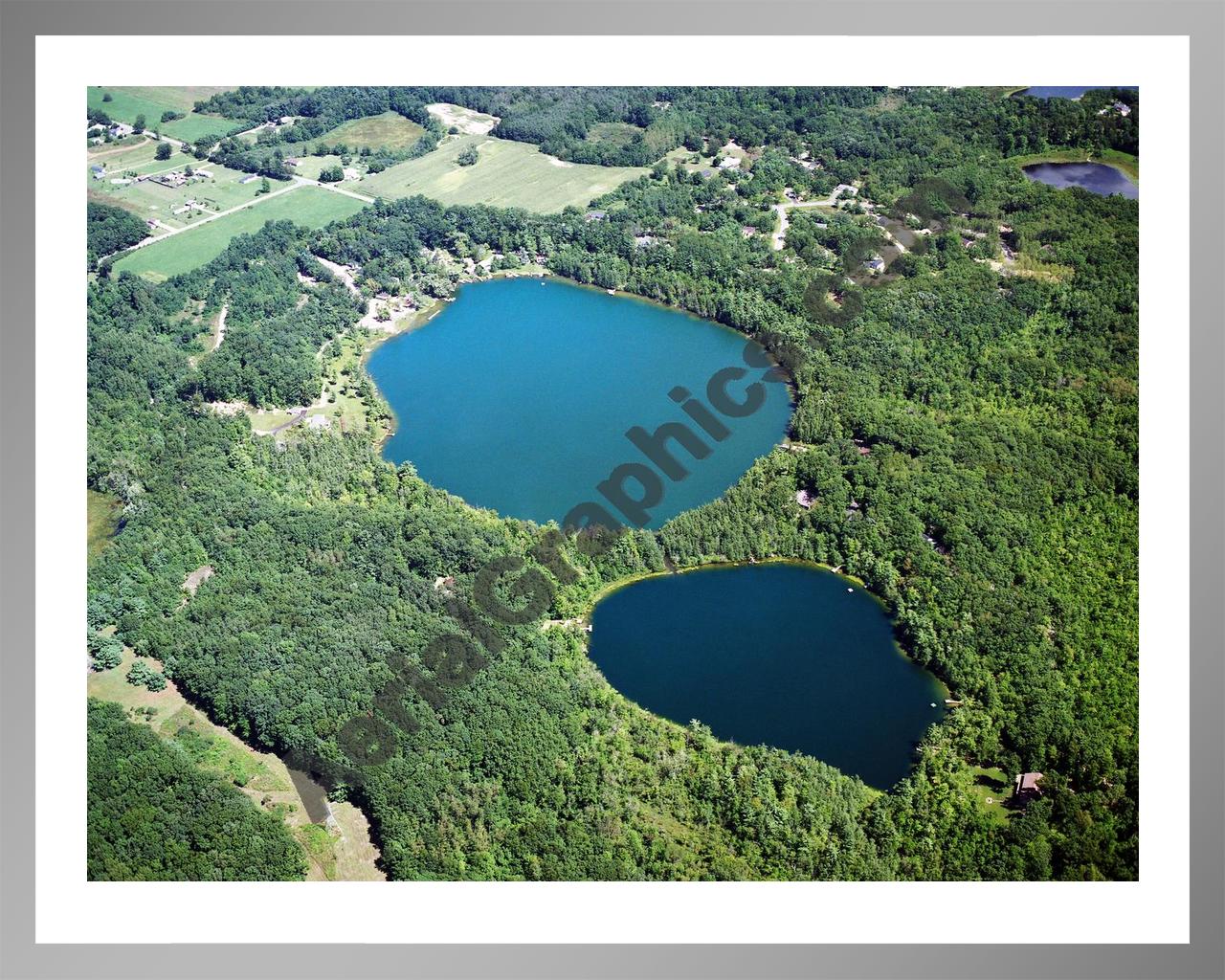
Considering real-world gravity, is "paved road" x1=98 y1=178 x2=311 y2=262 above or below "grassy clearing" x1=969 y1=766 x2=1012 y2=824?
above

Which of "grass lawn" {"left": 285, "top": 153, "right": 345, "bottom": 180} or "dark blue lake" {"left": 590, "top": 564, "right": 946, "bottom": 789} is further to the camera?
"grass lawn" {"left": 285, "top": 153, "right": 345, "bottom": 180}

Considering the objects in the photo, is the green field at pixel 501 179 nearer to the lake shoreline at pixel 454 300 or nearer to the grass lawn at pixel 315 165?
the grass lawn at pixel 315 165

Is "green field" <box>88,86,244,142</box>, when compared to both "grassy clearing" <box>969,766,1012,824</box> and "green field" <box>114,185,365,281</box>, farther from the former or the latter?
"grassy clearing" <box>969,766,1012,824</box>

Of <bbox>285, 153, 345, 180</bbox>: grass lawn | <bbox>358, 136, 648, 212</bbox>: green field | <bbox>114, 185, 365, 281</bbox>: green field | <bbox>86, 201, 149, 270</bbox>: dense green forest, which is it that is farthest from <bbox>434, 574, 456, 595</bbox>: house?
<bbox>285, 153, 345, 180</bbox>: grass lawn

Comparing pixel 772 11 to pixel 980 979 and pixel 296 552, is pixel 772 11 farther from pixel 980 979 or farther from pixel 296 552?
pixel 296 552

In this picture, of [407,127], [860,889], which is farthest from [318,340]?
[860,889]

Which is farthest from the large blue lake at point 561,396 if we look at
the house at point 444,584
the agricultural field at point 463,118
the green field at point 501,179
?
the agricultural field at point 463,118
